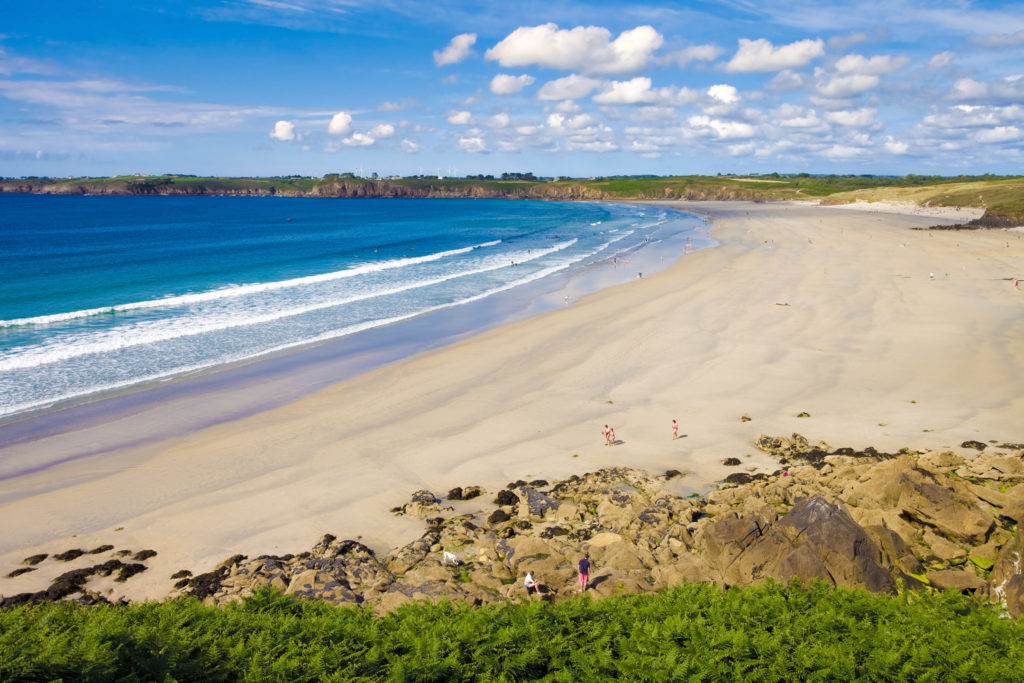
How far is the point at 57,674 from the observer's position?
22.1ft

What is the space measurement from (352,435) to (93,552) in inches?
323

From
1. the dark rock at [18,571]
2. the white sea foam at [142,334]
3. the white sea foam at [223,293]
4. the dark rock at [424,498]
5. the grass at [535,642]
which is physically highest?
the grass at [535,642]

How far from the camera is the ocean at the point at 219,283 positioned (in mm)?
30641

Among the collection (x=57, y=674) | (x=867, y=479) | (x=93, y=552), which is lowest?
(x=93, y=552)

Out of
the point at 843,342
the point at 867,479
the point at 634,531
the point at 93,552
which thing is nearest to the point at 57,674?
the point at 93,552

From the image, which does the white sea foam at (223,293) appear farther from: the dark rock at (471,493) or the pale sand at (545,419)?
the dark rock at (471,493)

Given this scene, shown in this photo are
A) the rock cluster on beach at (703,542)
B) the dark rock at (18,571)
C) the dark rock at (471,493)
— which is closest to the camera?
the rock cluster on beach at (703,542)

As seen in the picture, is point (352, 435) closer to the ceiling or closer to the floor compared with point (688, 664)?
closer to the floor

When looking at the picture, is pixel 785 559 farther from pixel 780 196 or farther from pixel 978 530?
pixel 780 196

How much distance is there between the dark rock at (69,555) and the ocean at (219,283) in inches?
490

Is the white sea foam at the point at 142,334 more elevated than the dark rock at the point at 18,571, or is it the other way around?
the white sea foam at the point at 142,334

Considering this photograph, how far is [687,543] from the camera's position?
13.2m

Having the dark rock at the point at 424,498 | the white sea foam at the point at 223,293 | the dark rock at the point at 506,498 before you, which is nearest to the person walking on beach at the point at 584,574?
the dark rock at the point at 506,498

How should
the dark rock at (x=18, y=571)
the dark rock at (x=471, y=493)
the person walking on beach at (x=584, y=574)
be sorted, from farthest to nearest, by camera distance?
1. the dark rock at (x=471, y=493)
2. the dark rock at (x=18, y=571)
3. the person walking on beach at (x=584, y=574)
